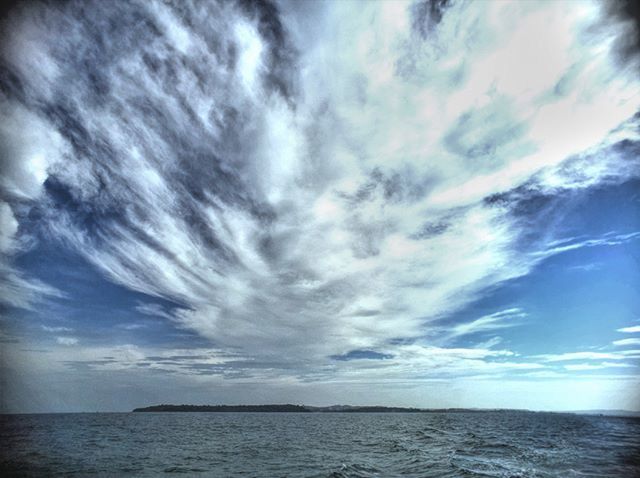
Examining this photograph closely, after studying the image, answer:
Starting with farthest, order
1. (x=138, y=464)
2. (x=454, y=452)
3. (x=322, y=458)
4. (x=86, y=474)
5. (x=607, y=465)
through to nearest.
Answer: (x=454, y=452), (x=322, y=458), (x=138, y=464), (x=607, y=465), (x=86, y=474)

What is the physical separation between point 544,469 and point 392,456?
12.8m

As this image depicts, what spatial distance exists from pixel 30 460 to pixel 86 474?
10.0 m

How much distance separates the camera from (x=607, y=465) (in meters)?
25.8

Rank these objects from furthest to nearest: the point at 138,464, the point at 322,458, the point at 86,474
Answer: the point at 322,458 → the point at 138,464 → the point at 86,474

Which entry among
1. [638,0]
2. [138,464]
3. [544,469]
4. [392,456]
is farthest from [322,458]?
[638,0]

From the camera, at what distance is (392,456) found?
32531 mm

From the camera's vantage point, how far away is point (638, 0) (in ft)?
38.3

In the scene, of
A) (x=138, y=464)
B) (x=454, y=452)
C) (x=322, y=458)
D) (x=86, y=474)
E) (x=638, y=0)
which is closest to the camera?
(x=638, y=0)

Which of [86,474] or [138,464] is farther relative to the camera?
[138,464]

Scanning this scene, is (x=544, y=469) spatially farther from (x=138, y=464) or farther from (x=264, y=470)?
(x=138, y=464)

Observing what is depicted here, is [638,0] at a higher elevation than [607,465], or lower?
higher

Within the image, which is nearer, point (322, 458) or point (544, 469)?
point (544, 469)

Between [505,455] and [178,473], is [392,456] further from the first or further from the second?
[178,473]

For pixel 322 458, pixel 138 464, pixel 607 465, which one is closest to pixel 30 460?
pixel 138 464
